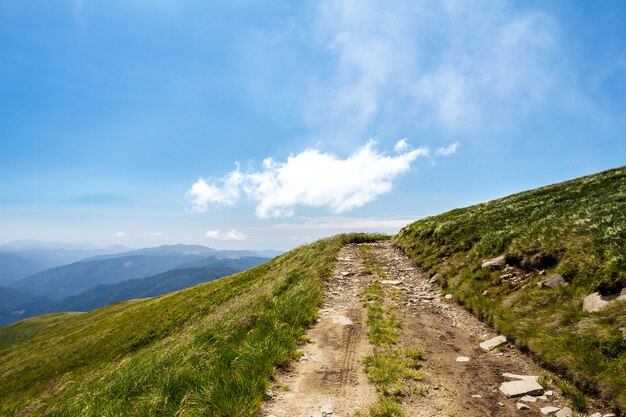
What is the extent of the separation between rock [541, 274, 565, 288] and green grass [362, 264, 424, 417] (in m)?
5.31

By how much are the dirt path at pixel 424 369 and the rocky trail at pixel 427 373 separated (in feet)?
0.06

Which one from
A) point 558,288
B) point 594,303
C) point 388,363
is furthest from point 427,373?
point 558,288

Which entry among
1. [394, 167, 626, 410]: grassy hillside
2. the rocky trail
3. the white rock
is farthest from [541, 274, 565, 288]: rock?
the white rock

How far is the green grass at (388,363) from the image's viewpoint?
21.4 feet

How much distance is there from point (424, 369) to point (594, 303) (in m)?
5.28

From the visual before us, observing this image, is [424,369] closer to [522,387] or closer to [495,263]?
[522,387]

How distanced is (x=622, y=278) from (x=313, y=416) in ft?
31.5

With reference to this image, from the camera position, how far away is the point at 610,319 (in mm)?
7734

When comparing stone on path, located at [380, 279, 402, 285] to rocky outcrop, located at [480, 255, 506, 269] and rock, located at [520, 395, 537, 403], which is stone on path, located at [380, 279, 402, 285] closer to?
rocky outcrop, located at [480, 255, 506, 269]

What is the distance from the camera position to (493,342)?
9.72 meters

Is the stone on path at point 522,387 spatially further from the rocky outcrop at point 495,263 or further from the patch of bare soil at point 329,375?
the rocky outcrop at point 495,263

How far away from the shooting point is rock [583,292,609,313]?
8.40 m

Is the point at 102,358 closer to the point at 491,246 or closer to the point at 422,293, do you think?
the point at 422,293

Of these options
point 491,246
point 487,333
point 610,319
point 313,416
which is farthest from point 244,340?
point 491,246
